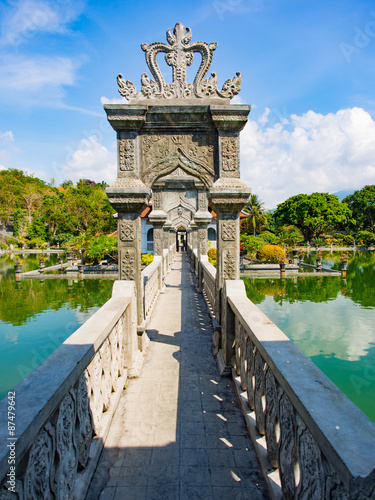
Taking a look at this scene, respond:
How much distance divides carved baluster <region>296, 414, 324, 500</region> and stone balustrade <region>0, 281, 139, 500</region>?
1.32 m

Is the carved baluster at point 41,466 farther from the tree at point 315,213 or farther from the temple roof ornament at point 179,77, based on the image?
the tree at point 315,213

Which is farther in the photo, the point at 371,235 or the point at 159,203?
the point at 371,235

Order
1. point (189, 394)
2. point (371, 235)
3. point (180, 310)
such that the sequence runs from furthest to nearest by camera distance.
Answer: point (371, 235)
point (180, 310)
point (189, 394)

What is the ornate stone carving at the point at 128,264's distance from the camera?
4.28 m

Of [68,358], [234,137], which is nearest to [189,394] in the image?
[68,358]

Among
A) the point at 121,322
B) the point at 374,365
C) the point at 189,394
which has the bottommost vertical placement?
the point at 374,365

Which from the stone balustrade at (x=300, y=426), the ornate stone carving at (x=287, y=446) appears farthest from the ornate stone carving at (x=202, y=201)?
the ornate stone carving at (x=287, y=446)

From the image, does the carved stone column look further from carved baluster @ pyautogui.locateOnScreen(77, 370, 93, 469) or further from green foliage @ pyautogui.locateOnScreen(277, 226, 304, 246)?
green foliage @ pyautogui.locateOnScreen(277, 226, 304, 246)

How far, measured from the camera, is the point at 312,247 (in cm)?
4769

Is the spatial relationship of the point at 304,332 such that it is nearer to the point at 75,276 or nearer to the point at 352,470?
the point at 352,470

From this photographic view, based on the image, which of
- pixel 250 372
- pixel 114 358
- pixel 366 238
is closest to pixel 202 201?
pixel 114 358

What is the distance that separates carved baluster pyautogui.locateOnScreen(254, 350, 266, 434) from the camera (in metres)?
2.44

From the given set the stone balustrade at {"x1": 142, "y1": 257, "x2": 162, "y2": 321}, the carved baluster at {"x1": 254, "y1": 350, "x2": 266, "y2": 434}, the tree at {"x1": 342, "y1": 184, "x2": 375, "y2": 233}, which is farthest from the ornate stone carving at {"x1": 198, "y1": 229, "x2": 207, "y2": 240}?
the tree at {"x1": 342, "y1": 184, "x2": 375, "y2": 233}

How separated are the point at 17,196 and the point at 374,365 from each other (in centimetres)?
5219
